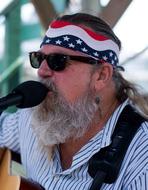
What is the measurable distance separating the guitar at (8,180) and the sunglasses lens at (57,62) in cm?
33

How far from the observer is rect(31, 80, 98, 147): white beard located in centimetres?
158

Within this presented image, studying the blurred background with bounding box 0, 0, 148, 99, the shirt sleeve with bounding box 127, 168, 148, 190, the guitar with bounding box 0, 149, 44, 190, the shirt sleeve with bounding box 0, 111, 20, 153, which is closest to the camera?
the shirt sleeve with bounding box 127, 168, 148, 190

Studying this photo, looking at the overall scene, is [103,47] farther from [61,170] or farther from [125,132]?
[61,170]

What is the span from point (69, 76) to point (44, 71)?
0.07 meters

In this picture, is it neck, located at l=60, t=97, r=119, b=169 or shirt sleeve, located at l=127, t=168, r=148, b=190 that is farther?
neck, located at l=60, t=97, r=119, b=169

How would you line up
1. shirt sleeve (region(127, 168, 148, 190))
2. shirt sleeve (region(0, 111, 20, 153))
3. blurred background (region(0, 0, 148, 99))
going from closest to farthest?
shirt sleeve (region(127, 168, 148, 190))
shirt sleeve (region(0, 111, 20, 153))
blurred background (region(0, 0, 148, 99))

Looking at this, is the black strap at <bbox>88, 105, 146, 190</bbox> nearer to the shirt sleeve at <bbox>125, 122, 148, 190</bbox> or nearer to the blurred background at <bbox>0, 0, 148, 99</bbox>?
the shirt sleeve at <bbox>125, 122, 148, 190</bbox>

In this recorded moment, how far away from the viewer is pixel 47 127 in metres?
1.59

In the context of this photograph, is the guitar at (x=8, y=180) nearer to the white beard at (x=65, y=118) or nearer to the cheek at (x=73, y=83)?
the white beard at (x=65, y=118)

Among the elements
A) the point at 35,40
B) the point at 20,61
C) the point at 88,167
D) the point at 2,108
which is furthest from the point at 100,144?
the point at 35,40

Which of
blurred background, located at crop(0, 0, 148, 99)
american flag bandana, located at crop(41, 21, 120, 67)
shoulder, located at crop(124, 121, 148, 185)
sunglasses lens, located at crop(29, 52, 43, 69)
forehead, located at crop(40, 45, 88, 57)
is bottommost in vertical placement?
blurred background, located at crop(0, 0, 148, 99)

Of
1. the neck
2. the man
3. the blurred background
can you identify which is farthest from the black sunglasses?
the blurred background

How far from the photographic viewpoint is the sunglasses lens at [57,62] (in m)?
1.56

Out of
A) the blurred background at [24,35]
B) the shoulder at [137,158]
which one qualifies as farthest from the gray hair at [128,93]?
the blurred background at [24,35]
